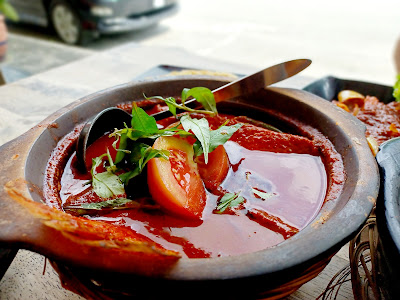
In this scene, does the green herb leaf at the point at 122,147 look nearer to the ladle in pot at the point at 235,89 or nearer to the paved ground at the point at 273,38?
the ladle in pot at the point at 235,89

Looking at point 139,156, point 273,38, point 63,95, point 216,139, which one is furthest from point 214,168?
point 273,38

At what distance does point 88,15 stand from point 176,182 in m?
5.48

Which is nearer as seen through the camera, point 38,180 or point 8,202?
point 8,202

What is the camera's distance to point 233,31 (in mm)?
7285

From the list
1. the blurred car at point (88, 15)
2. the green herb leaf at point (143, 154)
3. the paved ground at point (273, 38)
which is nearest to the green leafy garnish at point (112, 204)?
the green herb leaf at point (143, 154)

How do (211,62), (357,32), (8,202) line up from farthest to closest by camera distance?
(357,32) → (211,62) → (8,202)

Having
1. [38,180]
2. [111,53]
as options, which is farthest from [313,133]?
[111,53]

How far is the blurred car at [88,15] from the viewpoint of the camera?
5.80m

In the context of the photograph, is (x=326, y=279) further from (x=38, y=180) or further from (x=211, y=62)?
(x=211, y=62)

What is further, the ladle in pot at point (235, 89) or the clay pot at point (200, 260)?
the ladle in pot at point (235, 89)

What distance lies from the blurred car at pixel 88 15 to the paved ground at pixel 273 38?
287 mm

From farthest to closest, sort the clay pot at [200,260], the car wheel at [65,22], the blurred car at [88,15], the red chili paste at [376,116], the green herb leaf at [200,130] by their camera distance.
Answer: the car wheel at [65,22]
the blurred car at [88,15]
the red chili paste at [376,116]
the green herb leaf at [200,130]
the clay pot at [200,260]

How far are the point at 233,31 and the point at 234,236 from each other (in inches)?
268

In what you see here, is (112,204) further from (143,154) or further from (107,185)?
(143,154)
